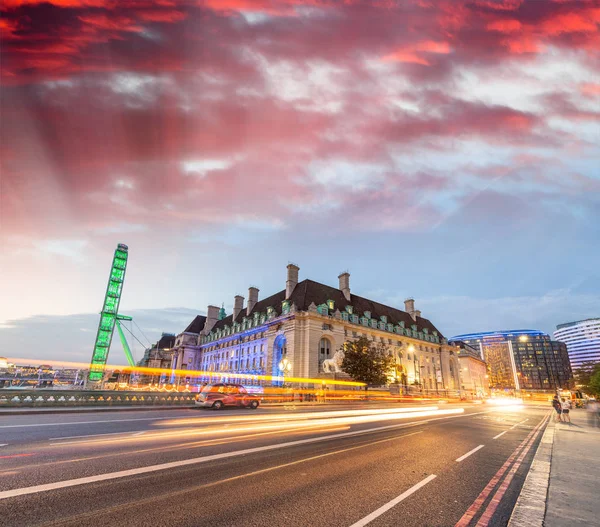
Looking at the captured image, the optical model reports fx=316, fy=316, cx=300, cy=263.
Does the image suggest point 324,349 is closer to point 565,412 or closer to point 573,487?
point 565,412

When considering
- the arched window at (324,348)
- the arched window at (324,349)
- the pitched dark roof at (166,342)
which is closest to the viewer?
the arched window at (324,349)

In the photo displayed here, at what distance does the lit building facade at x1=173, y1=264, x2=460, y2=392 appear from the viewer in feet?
167

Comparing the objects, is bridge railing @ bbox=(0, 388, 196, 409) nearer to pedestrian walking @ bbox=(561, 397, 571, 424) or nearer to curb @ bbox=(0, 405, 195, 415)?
curb @ bbox=(0, 405, 195, 415)

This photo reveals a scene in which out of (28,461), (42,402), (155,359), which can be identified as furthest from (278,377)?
(155,359)

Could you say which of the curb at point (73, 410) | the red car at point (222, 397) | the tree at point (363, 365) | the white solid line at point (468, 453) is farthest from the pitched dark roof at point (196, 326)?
the white solid line at point (468, 453)

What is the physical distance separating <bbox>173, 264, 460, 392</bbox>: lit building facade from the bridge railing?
89.8ft

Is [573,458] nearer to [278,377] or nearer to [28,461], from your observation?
[28,461]

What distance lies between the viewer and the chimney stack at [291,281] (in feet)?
191

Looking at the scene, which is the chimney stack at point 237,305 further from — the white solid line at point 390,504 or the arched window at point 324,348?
the white solid line at point 390,504

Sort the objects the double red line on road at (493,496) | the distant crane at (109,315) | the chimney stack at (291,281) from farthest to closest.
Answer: the distant crane at (109,315)
the chimney stack at (291,281)
the double red line on road at (493,496)

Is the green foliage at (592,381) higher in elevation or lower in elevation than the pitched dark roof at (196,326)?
lower

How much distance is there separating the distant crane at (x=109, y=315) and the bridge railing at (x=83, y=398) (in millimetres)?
64811

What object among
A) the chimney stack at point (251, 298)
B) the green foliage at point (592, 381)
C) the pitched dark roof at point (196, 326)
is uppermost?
the chimney stack at point (251, 298)

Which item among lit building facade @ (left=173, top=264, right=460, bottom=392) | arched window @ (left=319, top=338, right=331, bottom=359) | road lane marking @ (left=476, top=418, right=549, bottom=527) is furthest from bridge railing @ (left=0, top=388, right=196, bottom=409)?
arched window @ (left=319, top=338, right=331, bottom=359)
